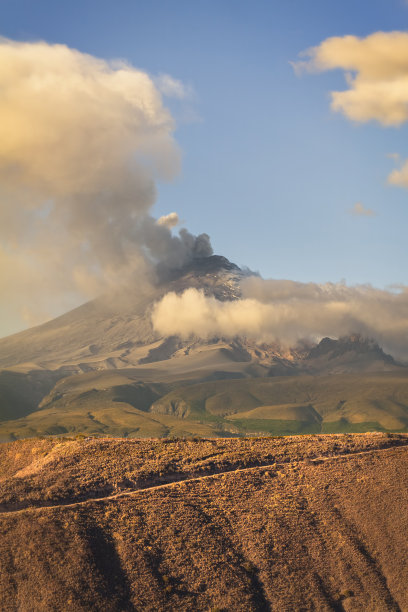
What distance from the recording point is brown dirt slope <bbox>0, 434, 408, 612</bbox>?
223 feet

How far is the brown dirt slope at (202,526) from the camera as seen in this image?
6788 cm

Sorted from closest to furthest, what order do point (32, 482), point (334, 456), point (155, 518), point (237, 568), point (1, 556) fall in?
1. point (1, 556)
2. point (237, 568)
3. point (155, 518)
4. point (32, 482)
5. point (334, 456)

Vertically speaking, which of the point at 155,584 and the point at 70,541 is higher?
the point at 70,541

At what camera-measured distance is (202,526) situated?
3095 inches

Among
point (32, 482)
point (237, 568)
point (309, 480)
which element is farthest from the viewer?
point (309, 480)

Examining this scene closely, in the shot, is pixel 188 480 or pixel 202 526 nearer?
pixel 202 526

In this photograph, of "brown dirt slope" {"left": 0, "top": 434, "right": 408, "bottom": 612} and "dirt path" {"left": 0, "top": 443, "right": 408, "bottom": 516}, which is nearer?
"brown dirt slope" {"left": 0, "top": 434, "right": 408, "bottom": 612}

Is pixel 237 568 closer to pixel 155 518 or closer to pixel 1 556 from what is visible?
pixel 155 518

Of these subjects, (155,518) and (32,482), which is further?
(32,482)

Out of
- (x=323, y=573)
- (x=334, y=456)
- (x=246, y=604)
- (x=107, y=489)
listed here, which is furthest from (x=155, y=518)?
(x=334, y=456)

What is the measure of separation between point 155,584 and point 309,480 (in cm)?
3005

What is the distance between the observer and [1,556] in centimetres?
6738

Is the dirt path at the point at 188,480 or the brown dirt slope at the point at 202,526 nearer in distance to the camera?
the brown dirt slope at the point at 202,526

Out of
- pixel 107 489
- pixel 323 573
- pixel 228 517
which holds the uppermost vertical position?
pixel 107 489
